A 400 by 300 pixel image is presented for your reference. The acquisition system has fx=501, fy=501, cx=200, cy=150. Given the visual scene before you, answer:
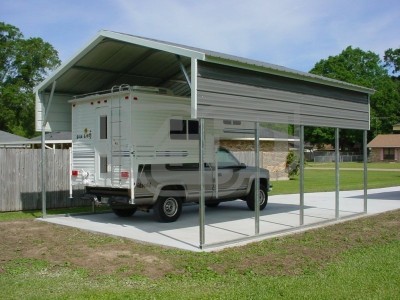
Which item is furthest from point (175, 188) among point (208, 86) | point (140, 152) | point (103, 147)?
point (208, 86)

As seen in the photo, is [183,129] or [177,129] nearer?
[177,129]

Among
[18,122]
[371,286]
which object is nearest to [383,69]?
[18,122]

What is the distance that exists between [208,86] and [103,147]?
412cm

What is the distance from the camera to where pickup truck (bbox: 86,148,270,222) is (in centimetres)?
1143

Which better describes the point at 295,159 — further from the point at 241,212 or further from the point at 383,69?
the point at 383,69

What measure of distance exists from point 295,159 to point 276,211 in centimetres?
1658

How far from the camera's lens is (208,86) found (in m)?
8.95

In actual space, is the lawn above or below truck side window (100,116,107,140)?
below

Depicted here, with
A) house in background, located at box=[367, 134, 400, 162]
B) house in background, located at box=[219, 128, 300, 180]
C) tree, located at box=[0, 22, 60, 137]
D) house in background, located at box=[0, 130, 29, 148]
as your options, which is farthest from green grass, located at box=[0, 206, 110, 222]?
house in background, located at box=[367, 134, 400, 162]

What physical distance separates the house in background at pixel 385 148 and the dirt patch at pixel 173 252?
62.1 m

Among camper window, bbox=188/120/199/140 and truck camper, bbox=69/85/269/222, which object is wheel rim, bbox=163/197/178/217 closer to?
truck camper, bbox=69/85/269/222

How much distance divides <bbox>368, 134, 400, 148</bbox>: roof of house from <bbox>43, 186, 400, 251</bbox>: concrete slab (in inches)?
2170

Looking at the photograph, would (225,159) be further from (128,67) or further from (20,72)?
(20,72)

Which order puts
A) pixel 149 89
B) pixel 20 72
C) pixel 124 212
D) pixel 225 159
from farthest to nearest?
pixel 20 72 < pixel 225 159 < pixel 124 212 < pixel 149 89
